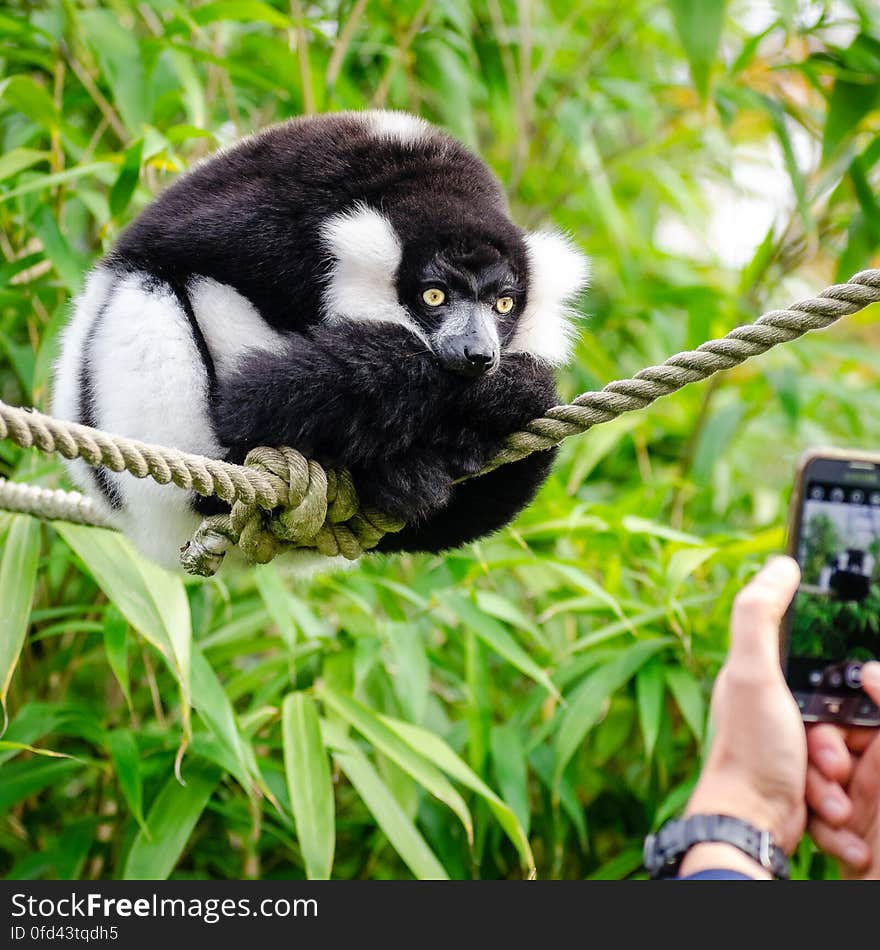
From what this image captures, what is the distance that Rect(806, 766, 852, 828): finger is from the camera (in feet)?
4.82

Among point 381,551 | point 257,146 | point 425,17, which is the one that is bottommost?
point 381,551

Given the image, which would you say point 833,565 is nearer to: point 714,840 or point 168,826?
point 714,840

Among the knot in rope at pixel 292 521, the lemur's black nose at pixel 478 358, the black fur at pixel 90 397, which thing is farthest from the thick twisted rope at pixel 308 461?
the black fur at pixel 90 397

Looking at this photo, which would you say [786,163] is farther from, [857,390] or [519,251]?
[519,251]

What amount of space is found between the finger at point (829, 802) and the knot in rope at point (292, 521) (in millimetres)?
715

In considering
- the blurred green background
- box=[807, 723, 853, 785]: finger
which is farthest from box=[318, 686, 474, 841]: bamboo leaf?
box=[807, 723, 853, 785]: finger

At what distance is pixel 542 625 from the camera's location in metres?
2.60

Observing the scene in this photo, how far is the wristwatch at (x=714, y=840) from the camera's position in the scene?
1185 mm

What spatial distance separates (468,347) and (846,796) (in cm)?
85

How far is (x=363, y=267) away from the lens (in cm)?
146

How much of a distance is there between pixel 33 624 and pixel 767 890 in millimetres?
1972

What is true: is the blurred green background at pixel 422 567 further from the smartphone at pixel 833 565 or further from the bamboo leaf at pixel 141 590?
the smartphone at pixel 833 565

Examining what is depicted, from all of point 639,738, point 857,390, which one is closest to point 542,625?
point 639,738

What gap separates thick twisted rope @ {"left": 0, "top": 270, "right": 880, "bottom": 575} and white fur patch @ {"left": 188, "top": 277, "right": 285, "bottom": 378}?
0.75ft
